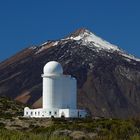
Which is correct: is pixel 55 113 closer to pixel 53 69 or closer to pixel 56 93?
pixel 56 93

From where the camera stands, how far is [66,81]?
9719cm

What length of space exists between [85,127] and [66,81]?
91.4 ft

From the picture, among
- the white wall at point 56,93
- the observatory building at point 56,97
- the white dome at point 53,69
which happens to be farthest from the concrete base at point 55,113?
the white dome at point 53,69

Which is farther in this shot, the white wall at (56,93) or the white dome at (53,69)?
the white dome at (53,69)

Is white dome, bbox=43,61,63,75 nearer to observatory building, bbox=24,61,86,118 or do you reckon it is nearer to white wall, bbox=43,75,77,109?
observatory building, bbox=24,61,86,118

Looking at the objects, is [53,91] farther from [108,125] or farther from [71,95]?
[108,125]

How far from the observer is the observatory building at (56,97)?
301ft

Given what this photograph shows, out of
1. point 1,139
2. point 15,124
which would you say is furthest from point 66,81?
point 1,139

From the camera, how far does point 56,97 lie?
95000 mm

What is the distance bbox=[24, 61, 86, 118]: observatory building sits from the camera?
9169 cm

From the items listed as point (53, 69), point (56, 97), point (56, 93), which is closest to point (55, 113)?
point (56, 97)

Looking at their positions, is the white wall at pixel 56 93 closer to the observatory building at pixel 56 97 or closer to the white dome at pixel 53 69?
the observatory building at pixel 56 97

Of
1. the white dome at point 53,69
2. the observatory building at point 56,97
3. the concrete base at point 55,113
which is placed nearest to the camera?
the concrete base at point 55,113

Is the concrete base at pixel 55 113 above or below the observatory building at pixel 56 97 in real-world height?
below
